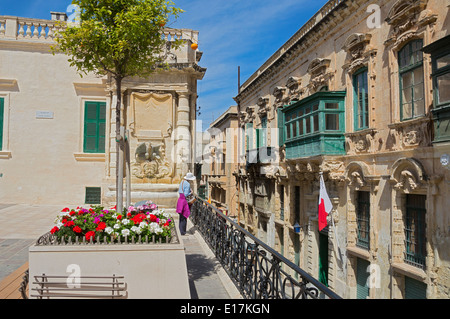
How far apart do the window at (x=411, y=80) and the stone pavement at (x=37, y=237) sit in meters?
7.50

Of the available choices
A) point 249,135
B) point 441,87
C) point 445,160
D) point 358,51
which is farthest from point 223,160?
point 445,160

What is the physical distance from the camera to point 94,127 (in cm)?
1577

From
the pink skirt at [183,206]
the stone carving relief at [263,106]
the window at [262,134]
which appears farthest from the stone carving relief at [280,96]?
the pink skirt at [183,206]

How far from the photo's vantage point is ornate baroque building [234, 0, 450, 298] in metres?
10.1

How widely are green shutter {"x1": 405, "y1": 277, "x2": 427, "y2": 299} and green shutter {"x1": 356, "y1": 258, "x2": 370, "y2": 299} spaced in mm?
1804

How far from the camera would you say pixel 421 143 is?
34.9ft

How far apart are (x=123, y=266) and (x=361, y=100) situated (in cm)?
1211

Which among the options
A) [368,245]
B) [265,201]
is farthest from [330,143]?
[265,201]

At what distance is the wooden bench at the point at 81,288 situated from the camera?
4.11 meters

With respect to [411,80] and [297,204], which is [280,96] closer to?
[297,204]

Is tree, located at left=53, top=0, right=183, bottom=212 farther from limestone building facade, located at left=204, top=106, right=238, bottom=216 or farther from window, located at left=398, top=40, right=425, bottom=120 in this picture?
limestone building facade, located at left=204, top=106, right=238, bottom=216

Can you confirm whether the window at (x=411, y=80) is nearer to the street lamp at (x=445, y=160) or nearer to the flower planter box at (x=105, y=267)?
the street lamp at (x=445, y=160)

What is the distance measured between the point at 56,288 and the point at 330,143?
502 inches

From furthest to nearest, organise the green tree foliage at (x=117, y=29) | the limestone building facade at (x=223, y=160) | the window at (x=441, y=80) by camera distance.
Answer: the limestone building facade at (x=223, y=160), the window at (x=441, y=80), the green tree foliage at (x=117, y=29)
